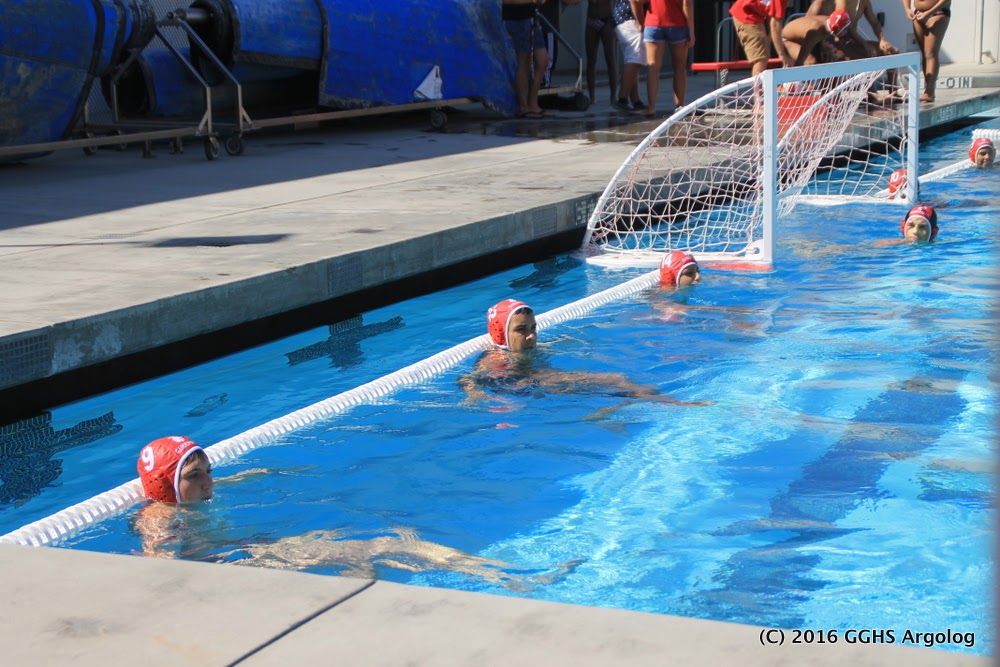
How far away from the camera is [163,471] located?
189 inches

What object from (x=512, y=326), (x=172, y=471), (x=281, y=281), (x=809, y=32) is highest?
(x=809, y=32)

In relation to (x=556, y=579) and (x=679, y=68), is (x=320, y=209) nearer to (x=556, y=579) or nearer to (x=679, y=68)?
(x=556, y=579)

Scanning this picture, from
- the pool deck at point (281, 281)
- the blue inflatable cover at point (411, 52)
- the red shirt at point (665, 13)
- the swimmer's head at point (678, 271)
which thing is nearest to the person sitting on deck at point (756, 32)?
the red shirt at point (665, 13)

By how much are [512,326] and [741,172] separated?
4.45 meters

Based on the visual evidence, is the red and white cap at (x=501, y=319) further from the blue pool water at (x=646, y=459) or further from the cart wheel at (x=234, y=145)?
the cart wheel at (x=234, y=145)

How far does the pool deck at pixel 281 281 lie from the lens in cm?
254

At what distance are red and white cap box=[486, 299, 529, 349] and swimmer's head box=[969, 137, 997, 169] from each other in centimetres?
829

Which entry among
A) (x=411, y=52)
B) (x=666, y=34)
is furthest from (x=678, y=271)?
(x=411, y=52)

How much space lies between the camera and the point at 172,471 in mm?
4801

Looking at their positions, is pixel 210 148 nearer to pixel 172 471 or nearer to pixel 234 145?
pixel 234 145

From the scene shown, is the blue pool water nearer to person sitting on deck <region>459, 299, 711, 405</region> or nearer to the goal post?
person sitting on deck <region>459, 299, 711, 405</region>

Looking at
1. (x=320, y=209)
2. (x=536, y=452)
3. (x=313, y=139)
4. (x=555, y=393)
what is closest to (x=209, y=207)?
(x=320, y=209)

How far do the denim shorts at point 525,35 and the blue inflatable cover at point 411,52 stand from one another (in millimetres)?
186

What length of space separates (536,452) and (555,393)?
2.70ft
